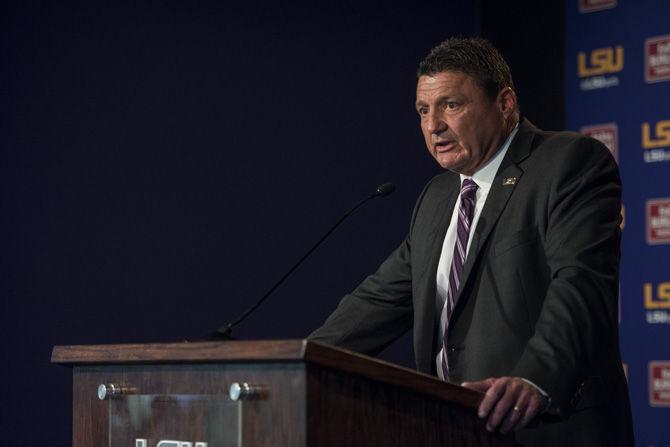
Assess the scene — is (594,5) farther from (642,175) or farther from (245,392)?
(245,392)

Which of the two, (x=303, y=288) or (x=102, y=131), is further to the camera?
(x=303, y=288)

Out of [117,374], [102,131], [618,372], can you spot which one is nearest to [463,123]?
[618,372]

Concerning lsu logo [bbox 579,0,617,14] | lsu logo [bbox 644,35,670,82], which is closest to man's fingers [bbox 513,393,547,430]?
lsu logo [bbox 644,35,670,82]

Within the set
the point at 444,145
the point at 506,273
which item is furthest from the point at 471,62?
the point at 506,273

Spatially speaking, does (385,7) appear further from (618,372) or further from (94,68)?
(618,372)

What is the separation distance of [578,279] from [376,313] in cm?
72

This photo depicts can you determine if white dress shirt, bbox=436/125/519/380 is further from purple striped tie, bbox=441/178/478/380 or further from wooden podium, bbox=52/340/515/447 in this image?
wooden podium, bbox=52/340/515/447

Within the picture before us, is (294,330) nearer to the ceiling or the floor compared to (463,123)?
nearer to the floor


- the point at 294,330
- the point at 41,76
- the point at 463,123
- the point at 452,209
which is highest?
the point at 41,76

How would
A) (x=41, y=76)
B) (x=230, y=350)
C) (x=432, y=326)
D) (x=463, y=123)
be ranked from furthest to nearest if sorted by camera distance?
(x=41, y=76)
(x=463, y=123)
(x=432, y=326)
(x=230, y=350)

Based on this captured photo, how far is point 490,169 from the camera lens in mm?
2654

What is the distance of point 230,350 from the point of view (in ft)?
5.57

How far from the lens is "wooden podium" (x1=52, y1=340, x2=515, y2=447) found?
1.63 meters

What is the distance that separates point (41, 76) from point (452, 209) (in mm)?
2113
